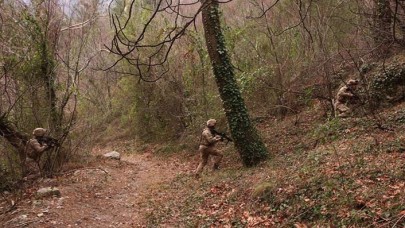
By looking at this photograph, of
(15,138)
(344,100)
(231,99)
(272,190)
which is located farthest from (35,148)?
(344,100)

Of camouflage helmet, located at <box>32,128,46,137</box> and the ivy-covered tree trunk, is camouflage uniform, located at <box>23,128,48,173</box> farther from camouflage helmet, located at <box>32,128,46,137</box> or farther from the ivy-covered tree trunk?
the ivy-covered tree trunk

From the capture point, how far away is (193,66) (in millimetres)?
16328

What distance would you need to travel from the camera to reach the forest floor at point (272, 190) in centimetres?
566

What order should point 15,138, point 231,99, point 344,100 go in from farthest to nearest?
point 344,100
point 15,138
point 231,99

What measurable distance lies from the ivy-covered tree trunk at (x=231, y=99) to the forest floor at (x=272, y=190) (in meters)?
0.46

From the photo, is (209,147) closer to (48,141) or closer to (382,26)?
(48,141)

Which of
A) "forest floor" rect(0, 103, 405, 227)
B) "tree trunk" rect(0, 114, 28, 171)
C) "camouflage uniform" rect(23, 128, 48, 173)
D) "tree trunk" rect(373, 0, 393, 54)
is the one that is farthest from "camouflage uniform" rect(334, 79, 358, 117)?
"tree trunk" rect(0, 114, 28, 171)

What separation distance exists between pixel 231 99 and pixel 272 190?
370cm

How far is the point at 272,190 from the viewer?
702cm

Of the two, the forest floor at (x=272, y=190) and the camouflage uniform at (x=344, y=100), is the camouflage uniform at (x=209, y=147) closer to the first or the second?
the forest floor at (x=272, y=190)

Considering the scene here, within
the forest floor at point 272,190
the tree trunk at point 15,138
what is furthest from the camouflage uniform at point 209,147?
the tree trunk at point 15,138

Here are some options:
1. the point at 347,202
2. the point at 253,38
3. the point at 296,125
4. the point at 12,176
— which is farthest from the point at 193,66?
the point at 347,202

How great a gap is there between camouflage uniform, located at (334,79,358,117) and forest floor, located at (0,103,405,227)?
44cm

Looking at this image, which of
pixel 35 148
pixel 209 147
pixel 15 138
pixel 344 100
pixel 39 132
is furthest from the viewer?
pixel 209 147
